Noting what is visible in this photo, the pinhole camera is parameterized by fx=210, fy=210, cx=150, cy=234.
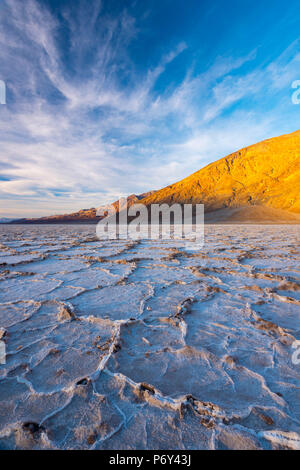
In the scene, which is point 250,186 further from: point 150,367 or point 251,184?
point 150,367

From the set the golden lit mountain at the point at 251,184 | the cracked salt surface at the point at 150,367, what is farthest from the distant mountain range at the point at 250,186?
the cracked salt surface at the point at 150,367

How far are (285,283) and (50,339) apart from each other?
297 cm

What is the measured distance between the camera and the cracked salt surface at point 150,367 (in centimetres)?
93

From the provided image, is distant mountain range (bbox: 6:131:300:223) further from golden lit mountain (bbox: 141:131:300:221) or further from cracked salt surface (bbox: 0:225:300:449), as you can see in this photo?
cracked salt surface (bbox: 0:225:300:449)

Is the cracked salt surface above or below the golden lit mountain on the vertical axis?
below

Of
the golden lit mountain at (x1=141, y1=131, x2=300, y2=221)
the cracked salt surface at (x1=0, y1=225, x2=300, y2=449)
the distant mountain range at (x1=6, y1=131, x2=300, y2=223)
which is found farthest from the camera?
the golden lit mountain at (x1=141, y1=131, x2=300, y2=221)

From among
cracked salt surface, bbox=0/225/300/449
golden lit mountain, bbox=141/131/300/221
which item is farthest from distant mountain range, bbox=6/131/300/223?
cracked salt surface, bbox=0/225/300/449

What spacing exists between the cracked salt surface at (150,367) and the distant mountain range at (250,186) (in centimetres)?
3115

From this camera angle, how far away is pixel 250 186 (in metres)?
42.8

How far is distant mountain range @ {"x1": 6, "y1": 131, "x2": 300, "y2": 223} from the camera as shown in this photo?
33.6 meters

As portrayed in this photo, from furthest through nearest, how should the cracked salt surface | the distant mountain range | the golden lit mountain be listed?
the golden lit mountain → the distant mountain range → the cracked salt surface

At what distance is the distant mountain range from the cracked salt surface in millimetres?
31150

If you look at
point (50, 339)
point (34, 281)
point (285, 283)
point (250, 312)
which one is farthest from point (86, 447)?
point (285, 283)

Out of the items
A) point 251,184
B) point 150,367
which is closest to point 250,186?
point 251,184
